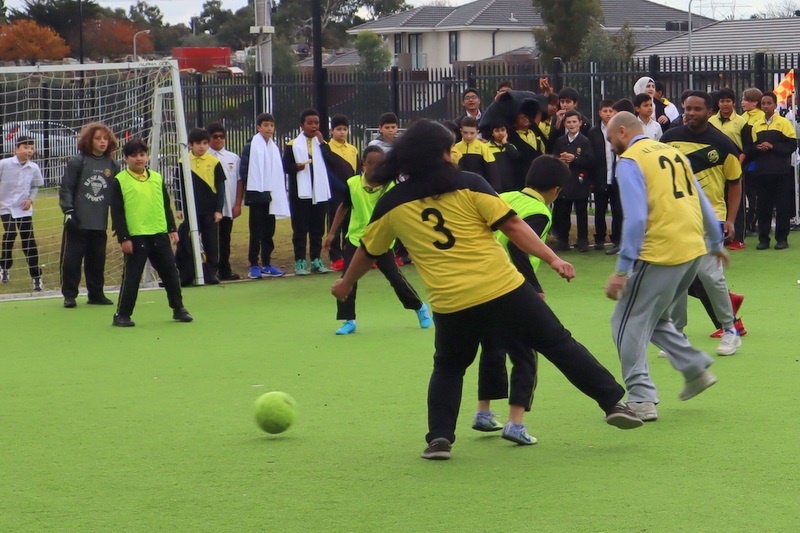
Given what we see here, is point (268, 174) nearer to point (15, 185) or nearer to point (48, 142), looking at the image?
point (15, 185)

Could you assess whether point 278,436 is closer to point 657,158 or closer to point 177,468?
point 177,468

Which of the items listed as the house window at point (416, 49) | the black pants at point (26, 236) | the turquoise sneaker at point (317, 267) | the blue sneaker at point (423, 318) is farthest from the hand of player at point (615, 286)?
the house window at point (416, 49)

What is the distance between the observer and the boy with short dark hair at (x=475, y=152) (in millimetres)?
14773

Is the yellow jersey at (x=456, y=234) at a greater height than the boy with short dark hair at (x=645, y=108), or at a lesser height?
lesser

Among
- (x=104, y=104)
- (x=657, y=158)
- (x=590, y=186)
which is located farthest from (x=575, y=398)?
(x=104, y=104)

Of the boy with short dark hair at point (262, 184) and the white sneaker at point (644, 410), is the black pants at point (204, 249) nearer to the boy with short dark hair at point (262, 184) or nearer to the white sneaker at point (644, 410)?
the boy with short dark hair at point (262, 184)

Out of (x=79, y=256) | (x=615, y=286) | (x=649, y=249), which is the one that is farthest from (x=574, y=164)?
(x=615, y=286)

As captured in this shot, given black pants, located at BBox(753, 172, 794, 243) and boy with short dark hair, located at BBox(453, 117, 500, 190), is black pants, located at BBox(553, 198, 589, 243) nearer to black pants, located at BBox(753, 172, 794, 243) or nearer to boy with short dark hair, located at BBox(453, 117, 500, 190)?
boy with short dark hair, located at BBox(453, 117, 500, 190)

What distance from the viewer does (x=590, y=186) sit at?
1609 cm

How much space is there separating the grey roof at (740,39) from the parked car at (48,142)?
113 feet

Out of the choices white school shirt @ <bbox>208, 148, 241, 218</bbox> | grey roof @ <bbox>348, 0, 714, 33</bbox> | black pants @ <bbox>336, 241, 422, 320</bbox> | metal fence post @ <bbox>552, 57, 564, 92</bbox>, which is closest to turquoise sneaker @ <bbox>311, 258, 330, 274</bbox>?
white school shirt @ <bbox>208, 148, 241, 218</bbox>

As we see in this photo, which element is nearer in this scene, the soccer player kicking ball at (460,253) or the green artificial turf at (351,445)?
the green artificial turf at (351,445)

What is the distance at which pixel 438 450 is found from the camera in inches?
255

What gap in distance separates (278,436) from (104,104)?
10.7 metres
